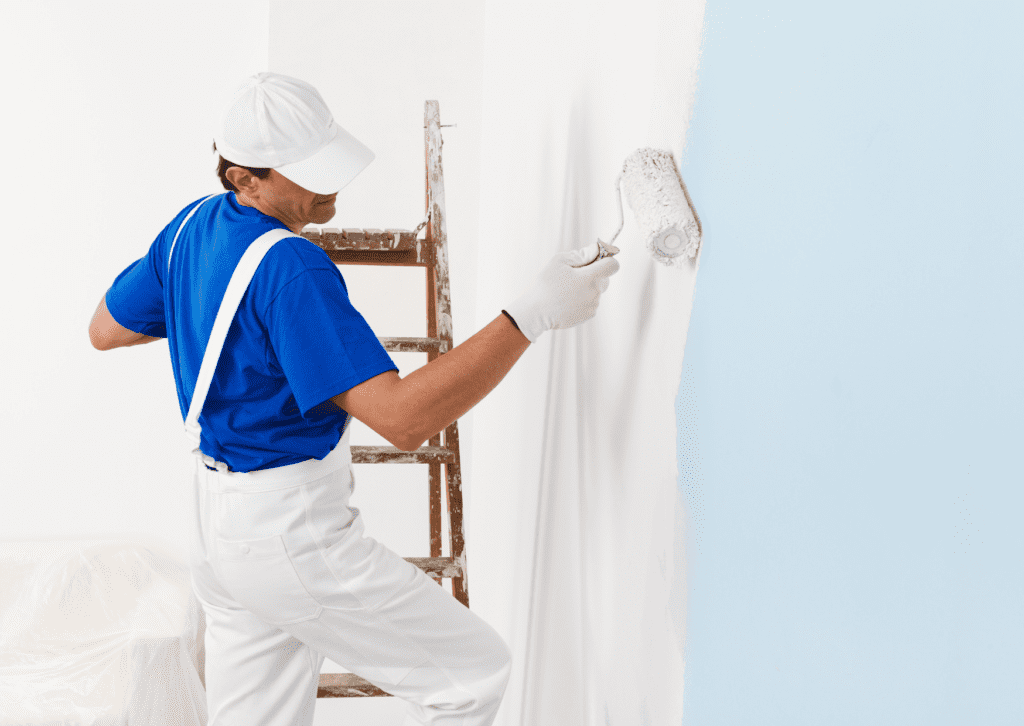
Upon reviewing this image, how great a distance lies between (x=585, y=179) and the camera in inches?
56.4

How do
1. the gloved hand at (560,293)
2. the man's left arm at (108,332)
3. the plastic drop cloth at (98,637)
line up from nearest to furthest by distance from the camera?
the gloved hand at (560,293)
the man's left arm at (108,332)
the plastic drop cloth at (98,637)

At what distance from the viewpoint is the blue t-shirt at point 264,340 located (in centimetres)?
107

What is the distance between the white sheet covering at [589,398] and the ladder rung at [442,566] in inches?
6.5

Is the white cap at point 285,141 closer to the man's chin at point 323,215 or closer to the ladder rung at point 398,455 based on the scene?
the man's chin at point 323,215

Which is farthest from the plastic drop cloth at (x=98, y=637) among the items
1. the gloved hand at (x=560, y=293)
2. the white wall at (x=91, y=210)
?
the gloved hand at (x=560, y=293)

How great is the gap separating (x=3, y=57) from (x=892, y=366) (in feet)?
11.1

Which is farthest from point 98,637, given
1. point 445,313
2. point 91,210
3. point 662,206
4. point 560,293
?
point 662,206

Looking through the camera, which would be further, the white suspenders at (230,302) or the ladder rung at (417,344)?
the ladder rung at (417,344)

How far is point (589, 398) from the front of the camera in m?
1.40

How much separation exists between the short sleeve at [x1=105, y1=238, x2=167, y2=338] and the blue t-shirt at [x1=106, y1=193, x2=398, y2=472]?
4cm

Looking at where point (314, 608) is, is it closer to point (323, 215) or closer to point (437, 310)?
point (323, 215)

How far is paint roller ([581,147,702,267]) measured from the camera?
89 cm

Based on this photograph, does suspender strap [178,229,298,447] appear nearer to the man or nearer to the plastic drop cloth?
the man

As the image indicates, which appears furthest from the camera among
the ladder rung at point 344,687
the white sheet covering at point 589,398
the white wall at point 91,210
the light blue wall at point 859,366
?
the white wall at point 91,210
